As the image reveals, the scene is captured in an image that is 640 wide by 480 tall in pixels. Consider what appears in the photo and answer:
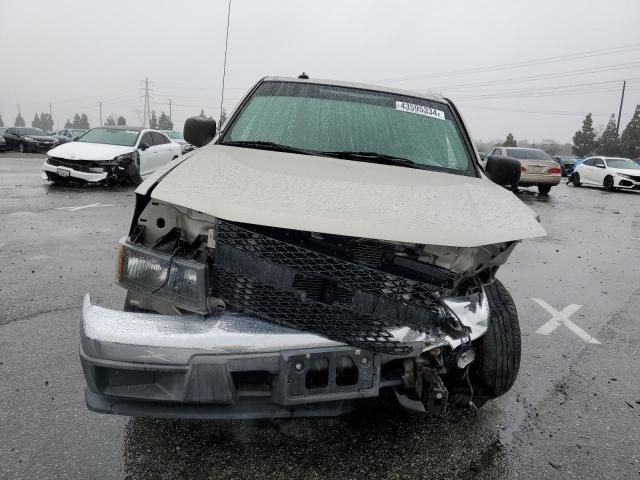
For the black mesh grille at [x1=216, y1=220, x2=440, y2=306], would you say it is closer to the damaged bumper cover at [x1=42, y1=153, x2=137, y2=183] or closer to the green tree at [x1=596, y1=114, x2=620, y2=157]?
the damaged bumper cover at [x1=42, y1=153, x2=137, y2=183]

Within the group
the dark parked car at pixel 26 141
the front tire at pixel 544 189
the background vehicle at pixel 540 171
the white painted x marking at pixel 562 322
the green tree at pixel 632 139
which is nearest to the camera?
the white painted x marking at pixel 562 322

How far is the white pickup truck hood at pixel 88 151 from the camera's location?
1116 cm

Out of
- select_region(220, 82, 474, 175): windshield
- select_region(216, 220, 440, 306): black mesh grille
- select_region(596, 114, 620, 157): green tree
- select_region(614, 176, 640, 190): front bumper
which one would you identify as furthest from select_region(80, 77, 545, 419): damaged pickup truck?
select_region(596, 114, 620, 157): green tree

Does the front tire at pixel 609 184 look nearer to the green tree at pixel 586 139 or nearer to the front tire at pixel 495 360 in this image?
the front tire at pixel 495 360

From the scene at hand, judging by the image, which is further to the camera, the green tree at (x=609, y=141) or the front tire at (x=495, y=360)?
the green tree at (x=609, y=141)

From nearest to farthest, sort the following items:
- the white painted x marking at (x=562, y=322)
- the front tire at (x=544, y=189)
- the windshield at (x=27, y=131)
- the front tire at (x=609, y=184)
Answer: the white painted x marking at (x=562, y=322)
the front tire at (x=544, y=189)
the front tire at (x=609, y=184)
the windshield at (x=27, y=131)

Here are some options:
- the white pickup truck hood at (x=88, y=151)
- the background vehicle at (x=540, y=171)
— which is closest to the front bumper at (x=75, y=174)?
the white pickup truck hood at (x=88, y=151)

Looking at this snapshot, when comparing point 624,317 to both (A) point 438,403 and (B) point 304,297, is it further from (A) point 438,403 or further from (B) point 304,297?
(B) point 304,297

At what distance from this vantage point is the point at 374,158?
3104 mm

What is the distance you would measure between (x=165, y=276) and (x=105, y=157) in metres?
10.3

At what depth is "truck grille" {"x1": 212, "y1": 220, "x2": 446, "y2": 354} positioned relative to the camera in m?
1.98

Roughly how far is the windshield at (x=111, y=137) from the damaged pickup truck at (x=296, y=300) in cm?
1093

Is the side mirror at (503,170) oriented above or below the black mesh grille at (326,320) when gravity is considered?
above

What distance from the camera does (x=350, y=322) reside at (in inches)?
78.1
